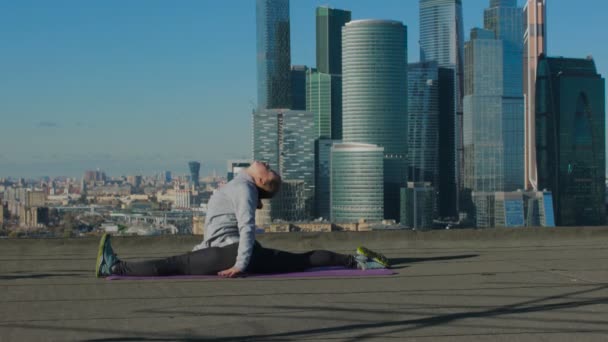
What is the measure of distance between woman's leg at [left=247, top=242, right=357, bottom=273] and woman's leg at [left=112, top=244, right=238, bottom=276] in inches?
7.8

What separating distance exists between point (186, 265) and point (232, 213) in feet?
1.86

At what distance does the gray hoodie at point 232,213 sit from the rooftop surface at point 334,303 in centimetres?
45

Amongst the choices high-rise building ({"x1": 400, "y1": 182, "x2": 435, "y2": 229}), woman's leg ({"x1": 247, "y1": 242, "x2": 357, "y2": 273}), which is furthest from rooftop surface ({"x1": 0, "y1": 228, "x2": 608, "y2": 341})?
high-rise building ({"x1": 400, "y1": 182, "x2": 435, "y2": 229})

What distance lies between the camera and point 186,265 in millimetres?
7633

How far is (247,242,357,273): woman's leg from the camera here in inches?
304

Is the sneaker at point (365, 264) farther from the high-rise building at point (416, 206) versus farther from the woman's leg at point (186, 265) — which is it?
the high-rise building at point (416, 206)

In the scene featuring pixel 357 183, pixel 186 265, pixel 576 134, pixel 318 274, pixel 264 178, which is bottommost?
pixel 357 183

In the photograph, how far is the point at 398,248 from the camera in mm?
10789

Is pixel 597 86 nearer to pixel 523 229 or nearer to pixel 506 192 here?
pixel 506 192

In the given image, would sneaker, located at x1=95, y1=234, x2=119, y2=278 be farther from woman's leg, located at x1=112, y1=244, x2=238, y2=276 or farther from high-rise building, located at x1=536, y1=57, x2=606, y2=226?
high-rise building, located at x1=536, y1=57, x2=606, y2=226

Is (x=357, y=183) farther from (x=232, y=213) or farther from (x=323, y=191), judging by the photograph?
(x=232, y=213)

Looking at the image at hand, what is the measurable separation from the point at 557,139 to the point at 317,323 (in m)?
176

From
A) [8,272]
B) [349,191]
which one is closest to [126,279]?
[8,272]

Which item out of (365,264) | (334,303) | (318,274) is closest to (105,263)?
(318,274)
